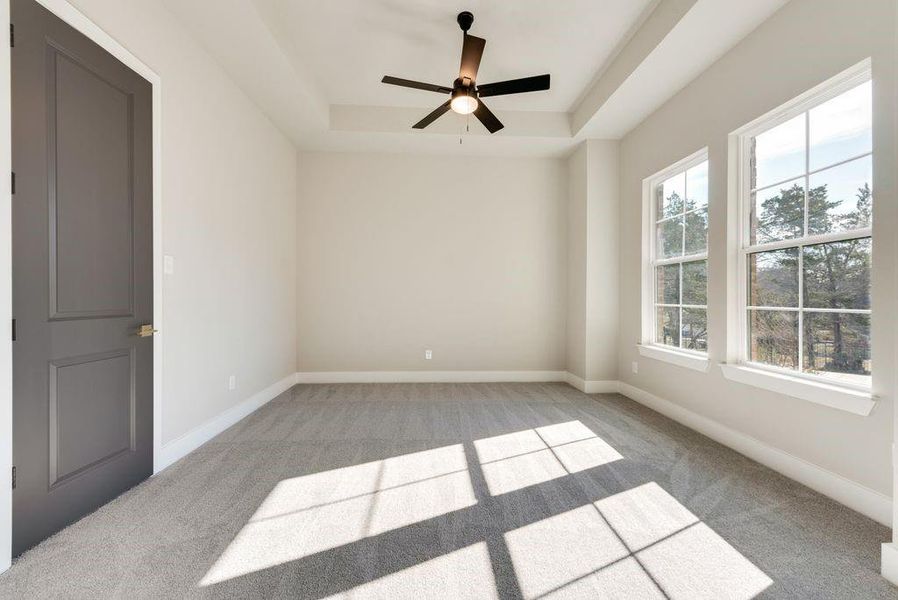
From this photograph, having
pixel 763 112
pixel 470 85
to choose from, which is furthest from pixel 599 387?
pixel 470 85

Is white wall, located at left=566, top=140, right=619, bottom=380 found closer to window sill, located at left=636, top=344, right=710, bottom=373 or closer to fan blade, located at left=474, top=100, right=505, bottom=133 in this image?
window sill, located at left=636, top=344, right=710, bottom=373

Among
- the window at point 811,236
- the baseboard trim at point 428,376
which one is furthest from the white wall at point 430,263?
the window at point 811,236

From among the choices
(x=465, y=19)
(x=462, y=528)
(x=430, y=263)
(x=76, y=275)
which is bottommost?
(x=462, y=528)

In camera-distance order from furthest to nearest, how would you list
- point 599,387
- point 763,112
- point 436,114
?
point 599,387 < point 436,114 < point 763,112

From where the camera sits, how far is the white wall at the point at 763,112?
71.7 inches

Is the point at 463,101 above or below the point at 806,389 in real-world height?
above

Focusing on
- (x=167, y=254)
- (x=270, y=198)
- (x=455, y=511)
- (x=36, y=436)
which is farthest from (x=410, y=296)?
(x=36, y=436)

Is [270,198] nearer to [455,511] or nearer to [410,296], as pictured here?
[410,296]

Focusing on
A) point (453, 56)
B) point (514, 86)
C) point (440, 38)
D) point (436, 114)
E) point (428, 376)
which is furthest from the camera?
point (428, 376)

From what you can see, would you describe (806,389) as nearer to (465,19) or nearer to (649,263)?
(649,263)

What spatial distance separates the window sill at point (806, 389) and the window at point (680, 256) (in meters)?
0.52

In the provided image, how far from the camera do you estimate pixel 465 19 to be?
Result: 8.90 ft

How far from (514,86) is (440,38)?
2.69ft

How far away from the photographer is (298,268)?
15.5 ft
